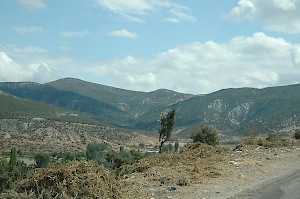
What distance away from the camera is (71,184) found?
10930 millimetres

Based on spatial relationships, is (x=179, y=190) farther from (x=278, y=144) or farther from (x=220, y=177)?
(x=278, y=144)

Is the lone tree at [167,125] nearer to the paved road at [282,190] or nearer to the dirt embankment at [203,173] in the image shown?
the dirt embankment at [203,173]

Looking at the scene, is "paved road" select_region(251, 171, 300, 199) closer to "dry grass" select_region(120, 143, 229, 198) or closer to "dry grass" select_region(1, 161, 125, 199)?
"dry grass" select_region(120, 143, 229, 198)

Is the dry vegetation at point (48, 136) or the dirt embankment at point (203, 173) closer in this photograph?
the dirt embankment at point (203, 173)

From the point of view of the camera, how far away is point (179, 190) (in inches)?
555

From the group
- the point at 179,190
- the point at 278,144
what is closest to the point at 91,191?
the point at 179,190

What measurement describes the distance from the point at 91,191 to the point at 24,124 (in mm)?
183210

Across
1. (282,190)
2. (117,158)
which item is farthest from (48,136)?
(282,190)

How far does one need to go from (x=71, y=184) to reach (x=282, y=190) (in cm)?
740

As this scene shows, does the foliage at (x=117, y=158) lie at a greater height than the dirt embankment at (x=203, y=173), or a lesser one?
lesser

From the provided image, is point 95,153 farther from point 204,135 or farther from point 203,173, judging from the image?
point 203,173

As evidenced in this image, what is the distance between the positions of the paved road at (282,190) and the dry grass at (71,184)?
15.5ft

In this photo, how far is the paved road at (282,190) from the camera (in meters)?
13.3

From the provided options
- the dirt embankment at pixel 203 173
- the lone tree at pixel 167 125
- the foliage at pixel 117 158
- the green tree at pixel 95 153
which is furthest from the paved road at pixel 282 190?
the green tree at pixel 95 153
